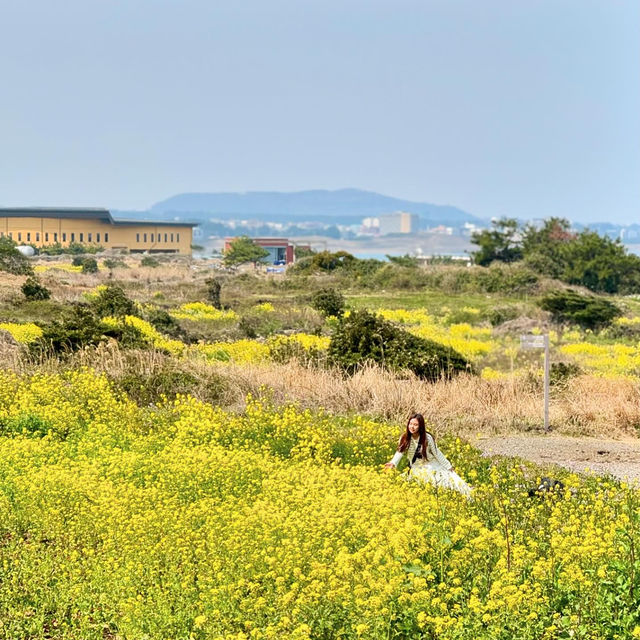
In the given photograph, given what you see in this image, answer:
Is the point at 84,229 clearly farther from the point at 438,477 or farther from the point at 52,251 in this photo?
the point at 438,477

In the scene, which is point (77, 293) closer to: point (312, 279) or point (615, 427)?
point (312, 279)

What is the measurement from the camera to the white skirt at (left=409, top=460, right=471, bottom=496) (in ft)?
31.0

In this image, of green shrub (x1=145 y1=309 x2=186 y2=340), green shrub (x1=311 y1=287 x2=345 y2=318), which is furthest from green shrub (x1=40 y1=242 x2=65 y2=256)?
green shrub (x1=145 y1=309 x2=186 y2=340)

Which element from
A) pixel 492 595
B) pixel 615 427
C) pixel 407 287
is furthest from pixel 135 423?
pixel 407 287

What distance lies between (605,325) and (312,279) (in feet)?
82.5

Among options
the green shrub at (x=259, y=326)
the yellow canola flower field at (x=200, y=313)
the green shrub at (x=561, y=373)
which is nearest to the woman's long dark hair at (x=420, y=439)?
the green shrub at (x=561, y=373)

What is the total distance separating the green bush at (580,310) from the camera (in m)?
36.0

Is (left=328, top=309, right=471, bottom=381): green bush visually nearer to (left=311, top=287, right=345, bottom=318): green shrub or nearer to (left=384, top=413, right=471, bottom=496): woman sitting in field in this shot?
(left=384, top=413, right=471, bottom=496): woman sitting in field

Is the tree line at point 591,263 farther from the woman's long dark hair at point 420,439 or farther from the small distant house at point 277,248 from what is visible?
the small distant house at point 277,248

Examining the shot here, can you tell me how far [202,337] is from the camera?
90.5ft

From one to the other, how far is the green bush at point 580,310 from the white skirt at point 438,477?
2683 cm

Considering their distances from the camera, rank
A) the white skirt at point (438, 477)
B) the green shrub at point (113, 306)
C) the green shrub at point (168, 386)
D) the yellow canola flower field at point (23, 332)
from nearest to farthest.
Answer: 1. the white skirt at point (438, 477)
2. the green shrub at point (168, 386)
3. the yellow canola flower field at point (23, 332)
4. the green shrub at point (113, 306)

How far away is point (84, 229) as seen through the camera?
14038cm

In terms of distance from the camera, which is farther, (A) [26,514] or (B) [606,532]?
(A) [26,514]
